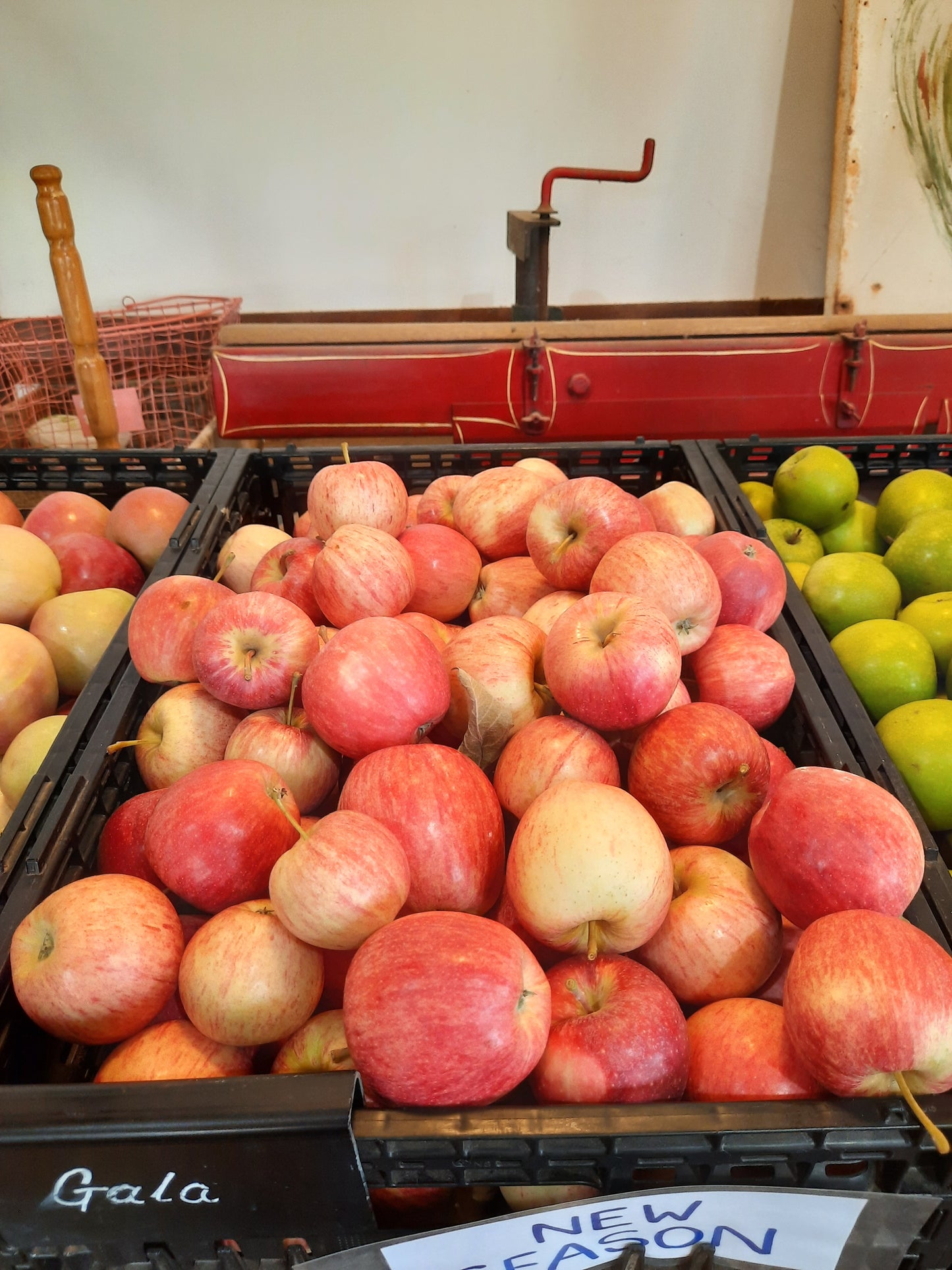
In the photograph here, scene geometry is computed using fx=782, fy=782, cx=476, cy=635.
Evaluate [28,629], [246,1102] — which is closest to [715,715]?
[246,1102]

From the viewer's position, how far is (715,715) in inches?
34.7

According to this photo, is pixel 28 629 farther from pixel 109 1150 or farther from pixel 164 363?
pixel 164 363

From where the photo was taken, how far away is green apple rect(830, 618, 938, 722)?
1120mm

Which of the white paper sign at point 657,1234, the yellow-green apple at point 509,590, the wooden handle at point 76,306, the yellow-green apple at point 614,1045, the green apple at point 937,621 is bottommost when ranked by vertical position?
the white paper sign at point 657,1234

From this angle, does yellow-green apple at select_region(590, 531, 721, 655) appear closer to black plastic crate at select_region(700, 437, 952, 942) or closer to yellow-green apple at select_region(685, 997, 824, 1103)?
black plastic crate at select_region(700, 437, 952, 942)

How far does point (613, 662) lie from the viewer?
2.75 feet

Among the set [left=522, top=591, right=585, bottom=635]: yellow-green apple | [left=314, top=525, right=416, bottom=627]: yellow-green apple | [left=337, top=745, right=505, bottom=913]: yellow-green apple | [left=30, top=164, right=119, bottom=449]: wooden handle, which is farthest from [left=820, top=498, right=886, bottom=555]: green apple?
[left=30, top=164, right=119, bottom=449]: wooden handle

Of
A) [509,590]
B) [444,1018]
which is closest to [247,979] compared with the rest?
[444,1018]

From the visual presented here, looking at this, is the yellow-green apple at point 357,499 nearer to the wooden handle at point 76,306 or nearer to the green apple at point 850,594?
the green apple at point 850,594

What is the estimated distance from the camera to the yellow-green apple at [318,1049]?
2.27ft

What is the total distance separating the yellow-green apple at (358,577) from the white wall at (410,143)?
274 centimetres

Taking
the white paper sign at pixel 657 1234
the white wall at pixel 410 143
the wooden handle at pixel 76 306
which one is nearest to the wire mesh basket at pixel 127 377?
the white wall at pixel 410 143

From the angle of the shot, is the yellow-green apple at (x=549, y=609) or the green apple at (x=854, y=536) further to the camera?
the green apple at (x=854, y=536)

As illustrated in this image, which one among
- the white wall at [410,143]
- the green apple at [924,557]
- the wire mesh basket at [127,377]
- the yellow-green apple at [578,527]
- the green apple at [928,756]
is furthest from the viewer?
the white wall at [410,143]
